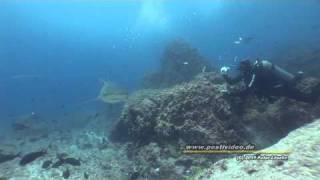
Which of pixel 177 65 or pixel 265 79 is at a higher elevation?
pixel 177 65

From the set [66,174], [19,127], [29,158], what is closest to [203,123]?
[66,174]

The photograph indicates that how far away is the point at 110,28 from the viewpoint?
566 ft

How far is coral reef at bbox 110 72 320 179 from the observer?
11172 millimetres

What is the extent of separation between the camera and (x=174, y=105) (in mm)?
12289

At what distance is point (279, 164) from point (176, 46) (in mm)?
22385

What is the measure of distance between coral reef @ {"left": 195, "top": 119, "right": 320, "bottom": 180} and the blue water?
1714 inches

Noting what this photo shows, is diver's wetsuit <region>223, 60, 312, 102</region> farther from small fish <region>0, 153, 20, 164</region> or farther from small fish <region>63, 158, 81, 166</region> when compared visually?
small fish <region>0, 153, 20, 164</region>

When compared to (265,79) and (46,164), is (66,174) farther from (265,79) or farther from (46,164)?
(265,79)

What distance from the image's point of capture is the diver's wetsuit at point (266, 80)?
11.0 meters

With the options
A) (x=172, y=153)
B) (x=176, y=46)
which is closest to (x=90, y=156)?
(x=172, y=153)

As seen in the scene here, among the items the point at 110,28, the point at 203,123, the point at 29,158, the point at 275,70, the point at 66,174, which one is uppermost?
the point at 110,28

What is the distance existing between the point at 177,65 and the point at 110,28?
150 m

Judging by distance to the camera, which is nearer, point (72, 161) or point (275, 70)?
point (275, 70)

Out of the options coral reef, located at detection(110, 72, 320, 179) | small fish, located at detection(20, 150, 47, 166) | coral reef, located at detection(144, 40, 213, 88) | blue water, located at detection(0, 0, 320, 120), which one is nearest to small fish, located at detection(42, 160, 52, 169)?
small fish, located at detection(20, 150, 47, 166)
